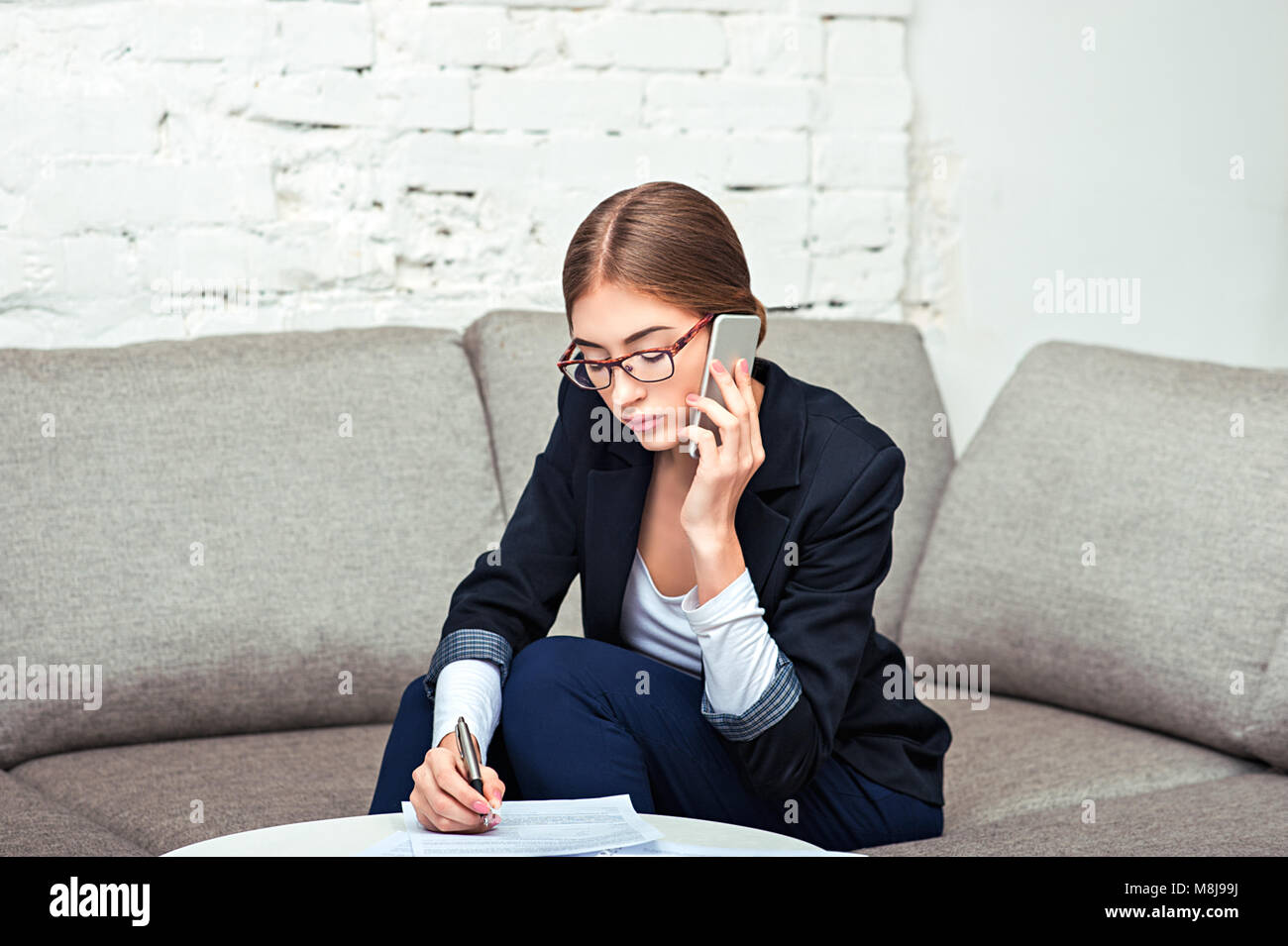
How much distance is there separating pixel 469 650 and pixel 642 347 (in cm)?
37

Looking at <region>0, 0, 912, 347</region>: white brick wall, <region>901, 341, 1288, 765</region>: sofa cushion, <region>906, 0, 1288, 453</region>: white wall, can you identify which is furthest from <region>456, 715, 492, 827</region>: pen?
<region>906, 0, 1288, 453</region>: white wall

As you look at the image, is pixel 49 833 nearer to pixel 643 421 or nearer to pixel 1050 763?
pixel 643 421

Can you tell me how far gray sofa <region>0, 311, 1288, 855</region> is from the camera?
69.1 inches

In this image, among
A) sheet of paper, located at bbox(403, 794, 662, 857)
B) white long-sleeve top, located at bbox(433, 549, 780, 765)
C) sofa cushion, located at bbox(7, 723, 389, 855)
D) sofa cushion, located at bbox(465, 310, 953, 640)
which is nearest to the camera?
sheet of paper, located at bbox(403, 794, 662, 857)

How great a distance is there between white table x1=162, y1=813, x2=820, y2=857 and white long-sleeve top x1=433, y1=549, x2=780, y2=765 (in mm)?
118

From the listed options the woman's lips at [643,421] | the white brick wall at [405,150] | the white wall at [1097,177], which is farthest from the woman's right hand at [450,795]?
the white wall at [1097,177]

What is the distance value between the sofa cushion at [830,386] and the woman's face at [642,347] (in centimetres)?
74

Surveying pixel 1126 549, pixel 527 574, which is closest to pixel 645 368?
pixel 527 574

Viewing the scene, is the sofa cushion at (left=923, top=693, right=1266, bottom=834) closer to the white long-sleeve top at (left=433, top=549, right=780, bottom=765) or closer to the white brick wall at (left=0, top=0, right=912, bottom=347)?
the white long-sleeve top at (left=433, top=549, right=780, bottom=765)

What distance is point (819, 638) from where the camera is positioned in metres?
1.31

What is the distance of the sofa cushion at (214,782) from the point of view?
153cm

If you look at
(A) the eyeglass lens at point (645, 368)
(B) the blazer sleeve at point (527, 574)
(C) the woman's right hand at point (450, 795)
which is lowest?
(C) the woman's right hand at point (450, 795)

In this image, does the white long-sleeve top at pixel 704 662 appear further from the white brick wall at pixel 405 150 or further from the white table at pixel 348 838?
the white brick wall at pixel 405 150

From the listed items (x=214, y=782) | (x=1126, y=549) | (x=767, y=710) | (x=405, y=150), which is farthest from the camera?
(x=405, y=150)
